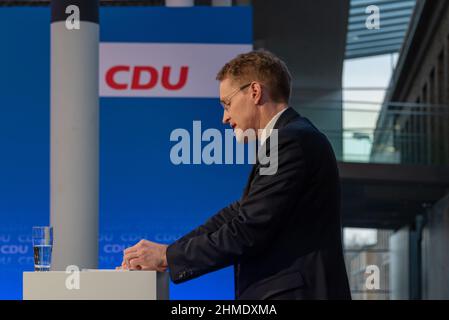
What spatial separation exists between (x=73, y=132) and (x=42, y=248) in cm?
332

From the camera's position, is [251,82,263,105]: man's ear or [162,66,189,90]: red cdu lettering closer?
[251,82,263,105]: man's ear

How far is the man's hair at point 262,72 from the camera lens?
3404 mm

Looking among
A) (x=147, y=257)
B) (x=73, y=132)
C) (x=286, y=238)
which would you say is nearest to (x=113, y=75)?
(x=73, y=132)

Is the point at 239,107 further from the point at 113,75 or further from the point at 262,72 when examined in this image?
the point at 113,75

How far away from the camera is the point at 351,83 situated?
24922 millimetres

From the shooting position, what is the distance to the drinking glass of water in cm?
378

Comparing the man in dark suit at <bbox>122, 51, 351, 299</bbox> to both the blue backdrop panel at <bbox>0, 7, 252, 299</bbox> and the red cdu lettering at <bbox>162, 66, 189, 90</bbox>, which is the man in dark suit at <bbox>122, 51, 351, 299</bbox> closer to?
the blue backdrop panel at <bbox>0, 7, 252, 299</bbox>

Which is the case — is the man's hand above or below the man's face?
below

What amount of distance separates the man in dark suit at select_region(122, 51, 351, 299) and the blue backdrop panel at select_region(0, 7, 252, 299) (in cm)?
622

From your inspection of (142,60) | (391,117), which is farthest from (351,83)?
(142,60)

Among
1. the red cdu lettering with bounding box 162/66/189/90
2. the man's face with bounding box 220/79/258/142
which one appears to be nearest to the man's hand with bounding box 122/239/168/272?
the man's face with bounding box 220/79/258/142

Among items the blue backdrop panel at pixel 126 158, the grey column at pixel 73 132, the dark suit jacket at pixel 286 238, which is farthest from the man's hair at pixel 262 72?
the blue backdrop panel at pixel 126 158

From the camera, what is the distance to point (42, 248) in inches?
150
